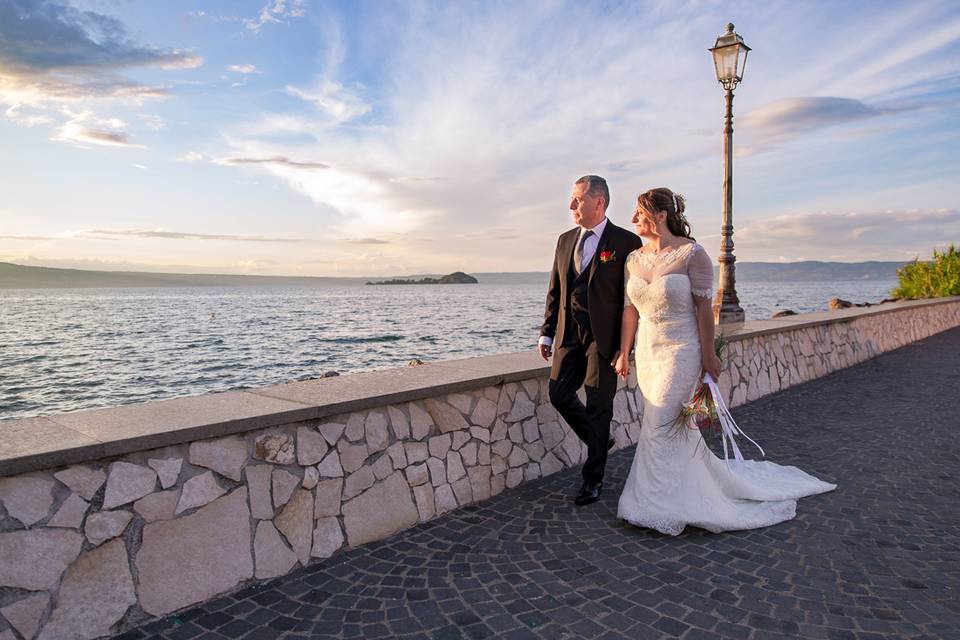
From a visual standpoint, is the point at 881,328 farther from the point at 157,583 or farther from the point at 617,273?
the point at 157,583

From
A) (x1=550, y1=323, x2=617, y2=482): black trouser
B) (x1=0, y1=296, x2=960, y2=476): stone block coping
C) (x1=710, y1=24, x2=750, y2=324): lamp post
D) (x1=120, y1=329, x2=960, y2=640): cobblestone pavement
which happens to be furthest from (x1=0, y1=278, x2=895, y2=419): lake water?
(x1=120, y1=329, x2=960, y2=640): cobblestone pavement

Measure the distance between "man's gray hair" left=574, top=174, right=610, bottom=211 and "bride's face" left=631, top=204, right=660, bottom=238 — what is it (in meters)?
0.23

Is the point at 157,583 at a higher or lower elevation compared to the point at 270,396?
lower

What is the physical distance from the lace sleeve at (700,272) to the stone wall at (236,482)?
5.19 ft

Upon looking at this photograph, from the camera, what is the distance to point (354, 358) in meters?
29.4

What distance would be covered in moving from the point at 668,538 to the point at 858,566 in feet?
3.43

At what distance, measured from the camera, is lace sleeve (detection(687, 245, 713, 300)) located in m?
4.07

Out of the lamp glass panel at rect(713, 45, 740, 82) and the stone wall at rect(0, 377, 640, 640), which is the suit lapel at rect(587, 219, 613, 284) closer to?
the stone wall at rect(0, 377, 640, 640)

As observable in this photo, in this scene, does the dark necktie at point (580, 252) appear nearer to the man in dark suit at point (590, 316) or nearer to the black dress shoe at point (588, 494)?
the man in dark suit at point (590, 316)

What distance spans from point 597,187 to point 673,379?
4.80 ft

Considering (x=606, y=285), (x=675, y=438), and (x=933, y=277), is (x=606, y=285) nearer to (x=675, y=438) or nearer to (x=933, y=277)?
(x=675, y=438)

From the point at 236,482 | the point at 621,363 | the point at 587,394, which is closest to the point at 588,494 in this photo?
the point at 587,394

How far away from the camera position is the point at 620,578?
3.38m

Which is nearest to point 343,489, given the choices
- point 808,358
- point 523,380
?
point 523,380
